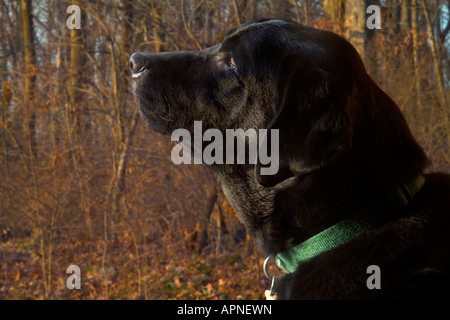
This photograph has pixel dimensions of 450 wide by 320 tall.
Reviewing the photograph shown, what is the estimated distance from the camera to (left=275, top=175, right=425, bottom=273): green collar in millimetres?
2199

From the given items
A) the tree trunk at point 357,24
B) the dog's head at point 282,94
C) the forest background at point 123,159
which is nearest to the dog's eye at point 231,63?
the dog's head at point 282,94

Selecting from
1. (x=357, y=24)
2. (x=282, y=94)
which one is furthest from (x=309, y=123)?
(x=357, y=24)

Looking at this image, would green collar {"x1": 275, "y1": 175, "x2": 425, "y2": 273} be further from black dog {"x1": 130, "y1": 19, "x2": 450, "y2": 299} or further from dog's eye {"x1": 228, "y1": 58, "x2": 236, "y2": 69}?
dog's eye {"x1": 228, "y1": 58, "x2": 236, "y2": 69}

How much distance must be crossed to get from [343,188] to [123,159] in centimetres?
659

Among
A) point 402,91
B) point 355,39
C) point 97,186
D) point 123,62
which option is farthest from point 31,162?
point 402,91

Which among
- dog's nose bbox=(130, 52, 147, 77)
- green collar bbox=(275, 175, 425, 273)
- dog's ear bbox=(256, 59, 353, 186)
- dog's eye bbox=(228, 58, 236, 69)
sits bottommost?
green collar bbox=(275, 175, 425, 273)

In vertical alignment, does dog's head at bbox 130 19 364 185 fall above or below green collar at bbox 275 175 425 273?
above

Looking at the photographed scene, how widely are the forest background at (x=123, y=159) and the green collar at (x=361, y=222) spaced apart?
5338mm

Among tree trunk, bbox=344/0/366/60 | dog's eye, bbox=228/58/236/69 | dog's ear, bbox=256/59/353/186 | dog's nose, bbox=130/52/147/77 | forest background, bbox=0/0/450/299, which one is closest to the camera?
dog's ear, bbox=256/59/353/186

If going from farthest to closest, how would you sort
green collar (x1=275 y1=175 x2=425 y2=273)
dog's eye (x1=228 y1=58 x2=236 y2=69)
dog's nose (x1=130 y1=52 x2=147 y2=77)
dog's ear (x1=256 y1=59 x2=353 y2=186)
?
dog's nose (x1=130 y1=52 x2=147 y2=77), dog's eye (x1=228 y1=58 x2=236 y2=69), green collar (x1=275 y1=175 x2=425 y2=273), dog's ear (x1=256 y1=59 x2=353 y2=186)

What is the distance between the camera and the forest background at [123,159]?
808cm

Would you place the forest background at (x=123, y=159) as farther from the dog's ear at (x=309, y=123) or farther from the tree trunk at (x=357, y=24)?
the dog's ear at (x=309, y=123)

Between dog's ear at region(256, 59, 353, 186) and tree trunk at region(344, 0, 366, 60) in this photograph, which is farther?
tree trunk at region(344, 0, 366, 60)

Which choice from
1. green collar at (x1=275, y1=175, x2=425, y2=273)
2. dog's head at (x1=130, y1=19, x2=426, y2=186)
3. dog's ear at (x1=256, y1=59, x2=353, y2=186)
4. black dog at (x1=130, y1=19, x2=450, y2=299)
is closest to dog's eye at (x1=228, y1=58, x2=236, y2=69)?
dog's head at (x1=130, y1=19, x2=426, y2=186)
